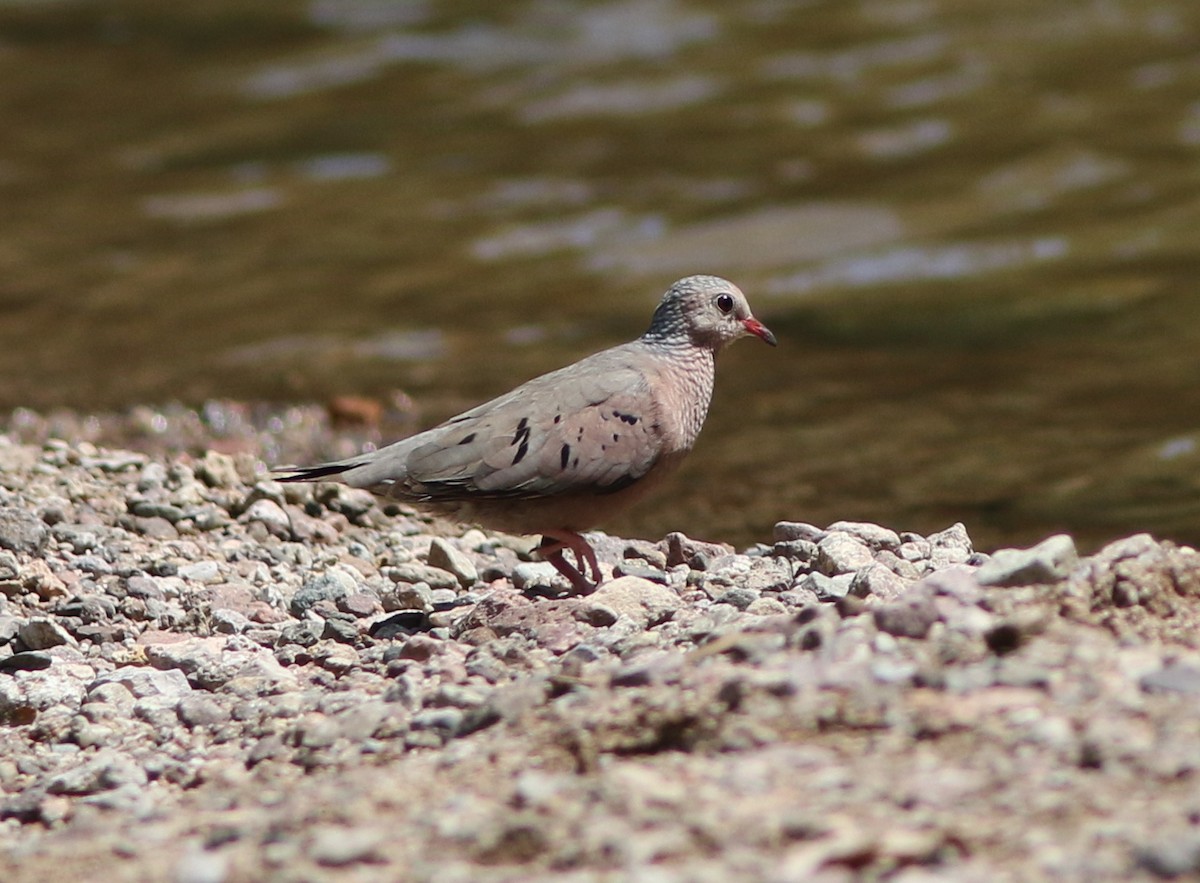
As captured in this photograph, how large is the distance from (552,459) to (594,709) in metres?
1.88

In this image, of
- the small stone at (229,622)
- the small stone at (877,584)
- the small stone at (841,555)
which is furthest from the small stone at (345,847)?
the small stone at (841,555)

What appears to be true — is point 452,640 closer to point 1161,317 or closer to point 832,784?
point 832,784

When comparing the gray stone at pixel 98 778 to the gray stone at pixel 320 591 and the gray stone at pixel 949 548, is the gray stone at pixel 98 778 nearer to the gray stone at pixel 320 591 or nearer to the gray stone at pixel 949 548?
the gray stone at pixel 320 591

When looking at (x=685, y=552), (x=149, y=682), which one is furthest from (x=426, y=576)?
(x=149, y=682)

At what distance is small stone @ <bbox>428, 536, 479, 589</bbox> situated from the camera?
689 cm

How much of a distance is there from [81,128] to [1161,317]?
12.8 meters

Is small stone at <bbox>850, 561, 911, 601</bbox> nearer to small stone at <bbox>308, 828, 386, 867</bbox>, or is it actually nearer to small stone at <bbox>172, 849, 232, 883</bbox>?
small stone at <bbox>308, 828, 386, 867</bbox>

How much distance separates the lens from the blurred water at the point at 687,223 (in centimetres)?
1135

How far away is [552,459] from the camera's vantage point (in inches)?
247

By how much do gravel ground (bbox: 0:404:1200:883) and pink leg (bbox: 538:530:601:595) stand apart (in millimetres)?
138

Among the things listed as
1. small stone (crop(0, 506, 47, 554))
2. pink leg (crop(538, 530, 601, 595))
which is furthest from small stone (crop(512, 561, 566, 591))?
small stone (crop(0, 506, 47, 554))

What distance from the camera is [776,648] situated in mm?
4746

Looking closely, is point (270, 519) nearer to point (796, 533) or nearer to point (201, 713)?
point (201, 713)

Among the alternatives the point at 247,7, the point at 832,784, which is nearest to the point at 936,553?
the point at 832,784
